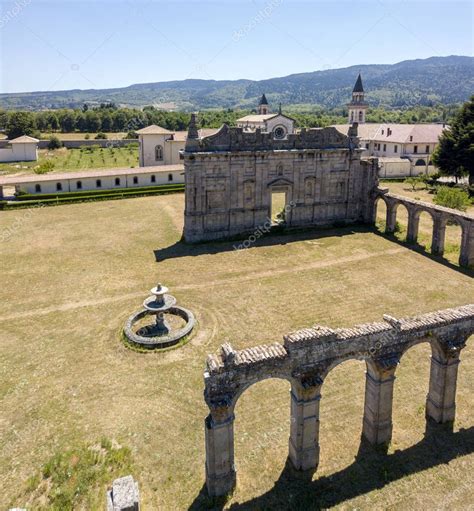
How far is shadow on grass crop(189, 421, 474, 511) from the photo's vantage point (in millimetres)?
11898

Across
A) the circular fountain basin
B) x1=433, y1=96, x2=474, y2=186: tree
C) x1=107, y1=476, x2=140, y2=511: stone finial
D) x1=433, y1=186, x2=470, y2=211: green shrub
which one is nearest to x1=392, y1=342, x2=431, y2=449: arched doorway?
x1=107, y1=476, x2=140, y2=511: stone finial

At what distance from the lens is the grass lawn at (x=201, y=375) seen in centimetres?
1253

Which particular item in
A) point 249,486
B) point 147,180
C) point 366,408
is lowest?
point 249,486

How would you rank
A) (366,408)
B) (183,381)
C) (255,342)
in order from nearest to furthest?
(366,408) < (183,381) < (255,342)

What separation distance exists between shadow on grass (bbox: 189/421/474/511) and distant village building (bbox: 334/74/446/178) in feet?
172

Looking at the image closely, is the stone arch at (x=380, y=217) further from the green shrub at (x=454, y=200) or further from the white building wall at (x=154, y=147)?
the white building wall at (x=154, y=147)

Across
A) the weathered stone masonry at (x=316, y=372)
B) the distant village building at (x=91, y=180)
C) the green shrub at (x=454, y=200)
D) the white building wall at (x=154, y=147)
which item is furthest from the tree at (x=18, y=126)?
the weathered stone masonry at (x=316, y=372)

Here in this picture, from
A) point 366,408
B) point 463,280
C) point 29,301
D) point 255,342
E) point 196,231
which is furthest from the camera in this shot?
point 196,231

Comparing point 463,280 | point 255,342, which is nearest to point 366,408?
point 255,342

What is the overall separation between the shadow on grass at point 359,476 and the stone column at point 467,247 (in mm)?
17536

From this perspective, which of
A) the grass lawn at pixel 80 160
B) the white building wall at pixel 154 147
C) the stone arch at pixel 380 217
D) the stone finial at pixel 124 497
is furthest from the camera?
the grass lawn at pixel 80 160

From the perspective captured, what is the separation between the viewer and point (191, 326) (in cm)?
2112

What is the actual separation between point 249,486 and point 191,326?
377 inches

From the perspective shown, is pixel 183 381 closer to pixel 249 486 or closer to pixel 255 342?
pixel 255 342
